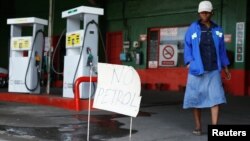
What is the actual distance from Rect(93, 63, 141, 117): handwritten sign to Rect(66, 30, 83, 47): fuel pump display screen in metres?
4.61

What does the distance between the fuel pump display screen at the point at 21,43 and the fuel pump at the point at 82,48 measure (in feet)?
6.94

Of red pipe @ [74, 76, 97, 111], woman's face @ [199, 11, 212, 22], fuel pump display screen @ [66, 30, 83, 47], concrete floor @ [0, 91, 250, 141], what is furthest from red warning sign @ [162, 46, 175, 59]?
woman's face @ [199, 11, 212, 22]

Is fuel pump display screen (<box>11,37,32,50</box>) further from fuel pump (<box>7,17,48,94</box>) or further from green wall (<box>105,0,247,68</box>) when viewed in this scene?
green wall (<box>105,0,247,68</box>)

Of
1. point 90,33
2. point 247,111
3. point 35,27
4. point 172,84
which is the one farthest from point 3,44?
point 247,111

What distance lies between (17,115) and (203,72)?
4834 millimetres

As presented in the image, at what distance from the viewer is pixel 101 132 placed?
8234mm

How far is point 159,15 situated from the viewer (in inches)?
822

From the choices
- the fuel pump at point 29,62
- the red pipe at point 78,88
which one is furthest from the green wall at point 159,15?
the red pipe at point 78,88

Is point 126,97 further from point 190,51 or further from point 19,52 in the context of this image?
point 19,52

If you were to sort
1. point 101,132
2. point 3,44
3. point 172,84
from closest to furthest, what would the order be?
point 101,132 → point 172,84 → point 3,44

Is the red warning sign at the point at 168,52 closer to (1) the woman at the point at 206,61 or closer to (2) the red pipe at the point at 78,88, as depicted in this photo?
(2) the red pipe at the point at 78,88

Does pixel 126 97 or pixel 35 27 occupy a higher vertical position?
pixel 35 27

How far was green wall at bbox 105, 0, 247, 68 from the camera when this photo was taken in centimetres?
1789

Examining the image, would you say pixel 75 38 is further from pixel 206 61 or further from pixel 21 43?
pixel 206 61
